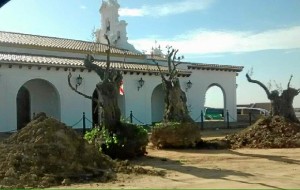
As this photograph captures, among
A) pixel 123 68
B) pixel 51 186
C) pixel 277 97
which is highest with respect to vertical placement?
pixel 123 68

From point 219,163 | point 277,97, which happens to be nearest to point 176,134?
point 219,163

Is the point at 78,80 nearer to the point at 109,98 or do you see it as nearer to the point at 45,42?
the point at 45,42

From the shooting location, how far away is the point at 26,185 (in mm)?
8586

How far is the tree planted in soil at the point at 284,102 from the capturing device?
59.9 ft

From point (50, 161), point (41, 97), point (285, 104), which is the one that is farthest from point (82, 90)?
point (50, 161)

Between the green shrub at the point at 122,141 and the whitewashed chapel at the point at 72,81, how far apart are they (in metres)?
8.43

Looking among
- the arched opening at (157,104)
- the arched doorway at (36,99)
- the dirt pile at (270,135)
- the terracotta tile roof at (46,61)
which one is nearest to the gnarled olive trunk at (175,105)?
the dirt pile at (270,135)

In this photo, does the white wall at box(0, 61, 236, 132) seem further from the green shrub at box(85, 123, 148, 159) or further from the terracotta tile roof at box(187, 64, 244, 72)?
the green shrub at box(85, 123, 148, 159)

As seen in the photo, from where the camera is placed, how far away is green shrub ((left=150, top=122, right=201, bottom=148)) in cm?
1565

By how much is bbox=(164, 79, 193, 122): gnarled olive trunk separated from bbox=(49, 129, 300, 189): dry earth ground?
73.2 inches

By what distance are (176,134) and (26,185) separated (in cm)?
769

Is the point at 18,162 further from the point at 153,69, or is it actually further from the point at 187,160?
the point at 153,69

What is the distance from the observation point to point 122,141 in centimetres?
1309

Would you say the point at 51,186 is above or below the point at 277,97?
below
